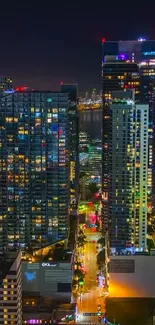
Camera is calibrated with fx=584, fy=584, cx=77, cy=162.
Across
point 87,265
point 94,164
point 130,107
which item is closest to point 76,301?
point 87,265

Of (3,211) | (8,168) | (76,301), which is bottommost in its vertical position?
(76,301)

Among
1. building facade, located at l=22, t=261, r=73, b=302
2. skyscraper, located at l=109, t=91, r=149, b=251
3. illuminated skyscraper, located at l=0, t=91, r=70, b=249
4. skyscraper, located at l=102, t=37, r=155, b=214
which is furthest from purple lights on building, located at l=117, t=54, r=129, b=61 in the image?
building facade, located at l=22, t=261, r=73, b=302

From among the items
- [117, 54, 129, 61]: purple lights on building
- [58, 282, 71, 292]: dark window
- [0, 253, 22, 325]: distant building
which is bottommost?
[58, 282, 71, 292]: dark window

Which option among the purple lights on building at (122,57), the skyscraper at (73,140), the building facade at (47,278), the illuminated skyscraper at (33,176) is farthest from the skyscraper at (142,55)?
the building facade at (47,278)

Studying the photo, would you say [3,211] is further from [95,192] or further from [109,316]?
[95,192]

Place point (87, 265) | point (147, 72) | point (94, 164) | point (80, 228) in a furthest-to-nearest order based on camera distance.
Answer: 1. point (94, 164)
2. point (147, 72)
3. point (80, 228)
4. point (87, 265)

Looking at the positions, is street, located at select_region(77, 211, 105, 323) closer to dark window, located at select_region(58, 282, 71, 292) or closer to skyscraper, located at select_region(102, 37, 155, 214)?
dark window, located at select_region(58, 282, 71, 292)
